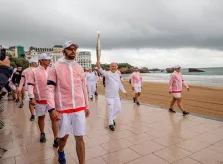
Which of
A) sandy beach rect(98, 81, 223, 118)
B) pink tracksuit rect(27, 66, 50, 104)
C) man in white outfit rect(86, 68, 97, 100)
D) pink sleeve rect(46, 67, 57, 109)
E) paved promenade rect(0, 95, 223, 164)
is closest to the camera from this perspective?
pink sleeve rect(46, 67, 57, 109)

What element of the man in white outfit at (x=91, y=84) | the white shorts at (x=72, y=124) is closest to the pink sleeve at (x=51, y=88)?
the white shorts at (x=72, y=124)

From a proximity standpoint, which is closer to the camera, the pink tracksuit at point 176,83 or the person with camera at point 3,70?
the person with camera at point 3,70

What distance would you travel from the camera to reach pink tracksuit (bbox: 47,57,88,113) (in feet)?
9.91

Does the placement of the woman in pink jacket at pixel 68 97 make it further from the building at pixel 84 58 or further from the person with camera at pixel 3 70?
the building at pixel 84 58

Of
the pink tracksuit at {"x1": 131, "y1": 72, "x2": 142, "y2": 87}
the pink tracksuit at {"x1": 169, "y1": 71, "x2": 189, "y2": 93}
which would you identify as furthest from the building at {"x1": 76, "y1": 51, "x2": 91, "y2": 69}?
the pink tracksuit at {"x1": 169, "y1": 71, "x2": 189, "y2": 93}

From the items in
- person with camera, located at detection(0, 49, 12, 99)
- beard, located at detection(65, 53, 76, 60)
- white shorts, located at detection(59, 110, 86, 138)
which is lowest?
white shorts, located at detection(59, 110, 86, 138)

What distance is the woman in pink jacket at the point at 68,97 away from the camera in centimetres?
302

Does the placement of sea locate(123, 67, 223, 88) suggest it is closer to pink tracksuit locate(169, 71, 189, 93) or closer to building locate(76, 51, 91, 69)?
pink tracksuit locate(169, 71, 189, 93)

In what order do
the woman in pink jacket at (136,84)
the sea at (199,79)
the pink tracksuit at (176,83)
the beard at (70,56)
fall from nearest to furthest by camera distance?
1. the beard at (70,56)
2. the pink tracksuit at (176,83)
3. the woman in pink jacket at (136,84)
4. the sea at (199,79)

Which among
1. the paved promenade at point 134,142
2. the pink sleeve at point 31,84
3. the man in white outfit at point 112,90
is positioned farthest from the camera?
the man in white outfit at point 112,90

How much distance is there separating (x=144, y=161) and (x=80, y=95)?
1760 mm

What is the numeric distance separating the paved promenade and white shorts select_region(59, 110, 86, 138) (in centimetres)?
84

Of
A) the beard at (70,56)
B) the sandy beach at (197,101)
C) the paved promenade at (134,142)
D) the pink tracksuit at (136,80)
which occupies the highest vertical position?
the beard at (70,56)

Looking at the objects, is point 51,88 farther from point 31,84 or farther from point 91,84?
point 91,84
